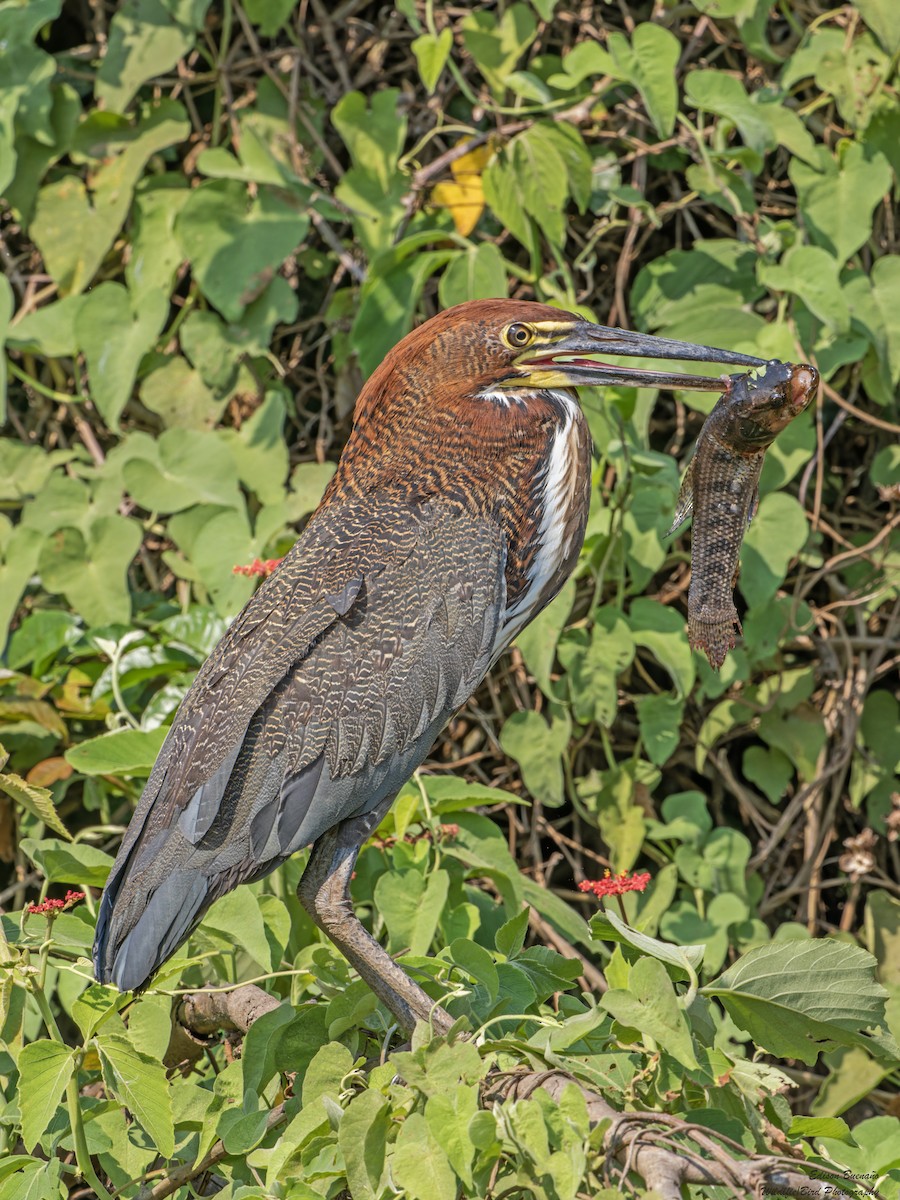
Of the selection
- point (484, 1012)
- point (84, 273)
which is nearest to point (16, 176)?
point (84, 273)

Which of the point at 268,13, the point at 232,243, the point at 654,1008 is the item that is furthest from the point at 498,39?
the point at 654,1008

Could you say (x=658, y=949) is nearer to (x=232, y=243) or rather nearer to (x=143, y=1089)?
(x=143, y=1089)

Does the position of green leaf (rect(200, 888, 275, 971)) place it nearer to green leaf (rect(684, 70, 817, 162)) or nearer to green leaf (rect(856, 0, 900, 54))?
green leaf (rect(684, 70, 817, 162))

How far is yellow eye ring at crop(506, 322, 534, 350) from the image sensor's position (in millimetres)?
2646

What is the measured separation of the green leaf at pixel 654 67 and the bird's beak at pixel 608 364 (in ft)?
2.99

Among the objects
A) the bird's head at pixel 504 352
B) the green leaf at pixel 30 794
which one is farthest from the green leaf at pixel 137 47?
the green leaf at pixel 30 794

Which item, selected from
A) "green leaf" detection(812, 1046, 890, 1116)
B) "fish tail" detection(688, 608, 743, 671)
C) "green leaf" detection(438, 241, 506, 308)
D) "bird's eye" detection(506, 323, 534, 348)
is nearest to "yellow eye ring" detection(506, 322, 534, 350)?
"bird's eye" detection(506, 323, 534, 348)

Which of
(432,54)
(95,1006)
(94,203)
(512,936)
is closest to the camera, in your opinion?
(95,1006)

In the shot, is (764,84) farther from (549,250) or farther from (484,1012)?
(484,1012)

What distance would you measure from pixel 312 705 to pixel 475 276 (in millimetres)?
1439

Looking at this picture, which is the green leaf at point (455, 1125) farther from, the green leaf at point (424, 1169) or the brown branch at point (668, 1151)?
the brown branch at point (668, 1151)

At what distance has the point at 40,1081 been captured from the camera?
189 centimetres

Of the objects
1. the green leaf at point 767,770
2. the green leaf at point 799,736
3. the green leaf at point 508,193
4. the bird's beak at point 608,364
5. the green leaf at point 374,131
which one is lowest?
the green leaf at point 767,770

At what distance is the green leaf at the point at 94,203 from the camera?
3846 millimetres
